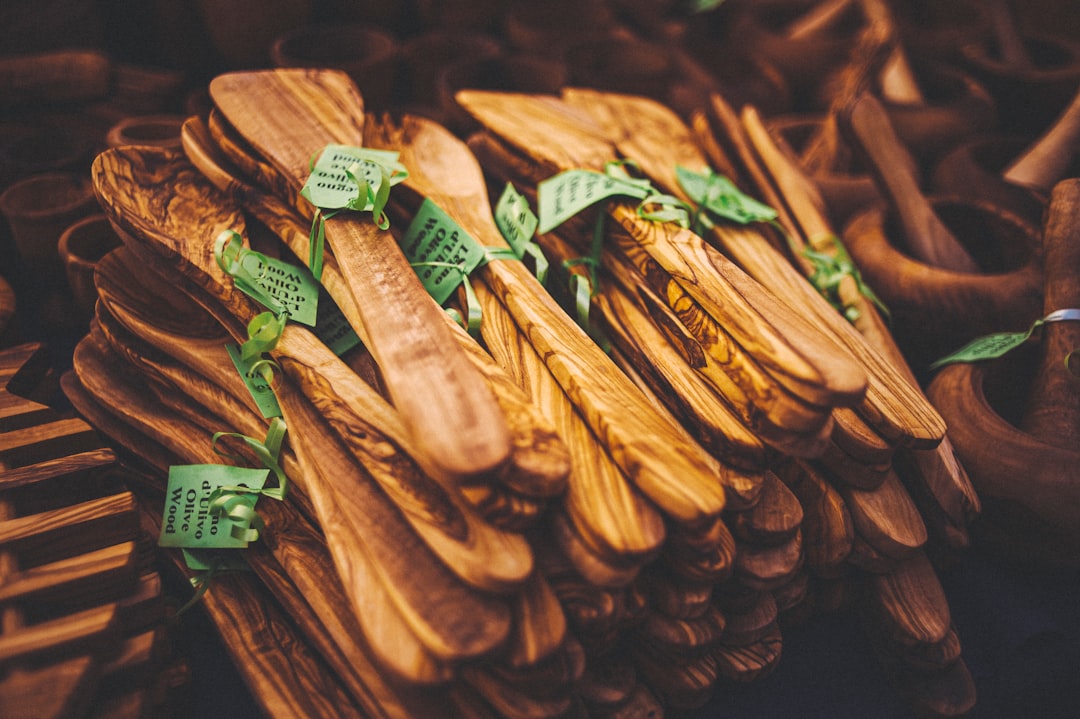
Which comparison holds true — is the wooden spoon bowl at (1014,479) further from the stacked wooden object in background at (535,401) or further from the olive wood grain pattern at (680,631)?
the olive wood grain pattern at (680,631)

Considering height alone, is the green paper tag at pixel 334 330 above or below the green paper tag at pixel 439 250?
below

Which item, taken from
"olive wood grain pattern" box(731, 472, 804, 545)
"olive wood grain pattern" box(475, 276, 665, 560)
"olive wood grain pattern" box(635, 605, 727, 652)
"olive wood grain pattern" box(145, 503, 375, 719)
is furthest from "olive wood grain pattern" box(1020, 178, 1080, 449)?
"olive wood grain pattern" box(145, 503, 375, 719)

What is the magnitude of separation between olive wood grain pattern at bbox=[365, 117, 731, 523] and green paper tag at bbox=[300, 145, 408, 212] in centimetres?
7

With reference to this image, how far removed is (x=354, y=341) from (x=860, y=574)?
687mm

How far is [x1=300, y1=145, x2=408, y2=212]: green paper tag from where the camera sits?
0.77m

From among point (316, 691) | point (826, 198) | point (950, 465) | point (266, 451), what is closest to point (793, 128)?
point (826, 198)

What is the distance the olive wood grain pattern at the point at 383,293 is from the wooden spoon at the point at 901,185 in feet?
2.74

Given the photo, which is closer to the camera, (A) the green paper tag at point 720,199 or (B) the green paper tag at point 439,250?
(B) the green paper tag at point 439,250

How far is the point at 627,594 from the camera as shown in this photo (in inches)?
24.7

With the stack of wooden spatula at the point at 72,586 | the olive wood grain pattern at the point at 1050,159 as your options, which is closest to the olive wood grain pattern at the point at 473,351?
the stack of wooden spatula at the point at 72,586

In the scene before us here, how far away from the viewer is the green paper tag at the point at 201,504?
737 mm

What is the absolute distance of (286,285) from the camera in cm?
79

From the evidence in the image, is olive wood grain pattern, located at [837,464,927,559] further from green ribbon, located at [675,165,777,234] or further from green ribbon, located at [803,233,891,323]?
green ribbon, located at [675,165,777,234]

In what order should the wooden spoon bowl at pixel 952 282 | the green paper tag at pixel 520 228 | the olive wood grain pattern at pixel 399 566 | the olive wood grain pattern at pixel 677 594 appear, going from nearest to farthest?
1. the olive wood grain pattern at pixel 399 566
2. the olive wood grain pattern at pixel 677 594
3. the green paper tag at pixel 520 228
4. the wooden spoon bowl at pixel 952 282
